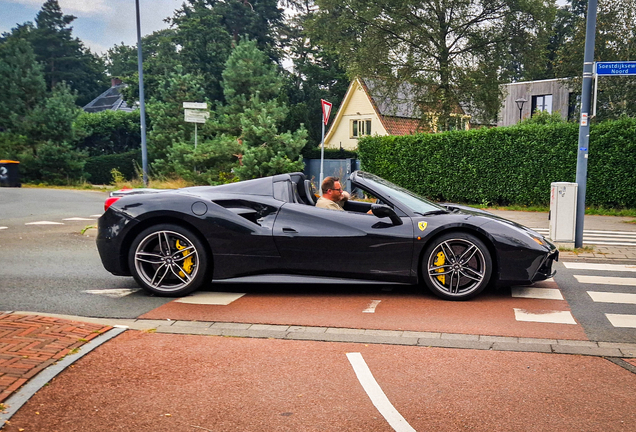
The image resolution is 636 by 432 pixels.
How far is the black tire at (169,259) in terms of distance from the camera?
20.4ft

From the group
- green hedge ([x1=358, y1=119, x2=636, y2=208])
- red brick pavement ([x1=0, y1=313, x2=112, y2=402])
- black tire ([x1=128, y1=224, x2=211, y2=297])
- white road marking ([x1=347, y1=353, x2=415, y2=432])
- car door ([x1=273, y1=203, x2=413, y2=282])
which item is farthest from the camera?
green hedge ([x1=358, y1=119, x2=636, y2=208])

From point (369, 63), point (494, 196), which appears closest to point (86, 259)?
Result: point (494, 196)

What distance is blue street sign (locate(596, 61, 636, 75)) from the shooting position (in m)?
9.38

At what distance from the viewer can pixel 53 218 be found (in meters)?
14.3

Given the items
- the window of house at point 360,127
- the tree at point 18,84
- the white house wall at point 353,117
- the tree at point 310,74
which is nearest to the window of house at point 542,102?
the white house wall at point 353,117

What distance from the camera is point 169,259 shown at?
6.28 m

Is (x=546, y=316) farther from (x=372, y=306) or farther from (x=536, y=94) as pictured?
(x=536, y=94)

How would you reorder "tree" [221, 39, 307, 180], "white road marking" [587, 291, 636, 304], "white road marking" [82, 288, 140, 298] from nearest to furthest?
"white road marking" [587, 291, 636, 304], "white road marking" [82, 288, 140, 298], "tree" [221, 39, 307, 180]

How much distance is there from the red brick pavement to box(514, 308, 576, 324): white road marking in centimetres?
378

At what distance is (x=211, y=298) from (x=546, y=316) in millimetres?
3374

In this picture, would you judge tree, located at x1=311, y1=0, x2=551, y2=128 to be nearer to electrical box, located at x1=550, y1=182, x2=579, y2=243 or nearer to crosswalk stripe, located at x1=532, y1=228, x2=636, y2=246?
crosswalk stripe, located at x1=532, y1=228, x2=636, y2=246

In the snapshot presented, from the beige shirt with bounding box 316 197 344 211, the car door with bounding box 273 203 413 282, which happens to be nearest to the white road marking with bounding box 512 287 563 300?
the car door with bounding box 273 203 413 282

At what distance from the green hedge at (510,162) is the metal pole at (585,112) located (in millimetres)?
9418

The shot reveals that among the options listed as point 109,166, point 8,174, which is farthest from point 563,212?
point 109,166
